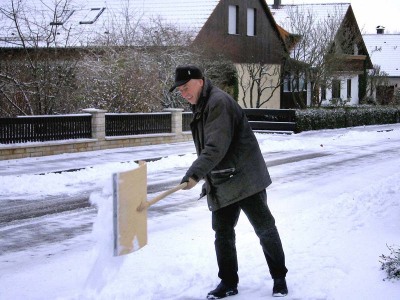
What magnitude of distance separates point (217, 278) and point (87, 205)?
5.23 metres

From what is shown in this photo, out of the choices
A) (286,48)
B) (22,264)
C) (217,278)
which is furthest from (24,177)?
(286,48)

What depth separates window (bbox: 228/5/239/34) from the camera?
119ft

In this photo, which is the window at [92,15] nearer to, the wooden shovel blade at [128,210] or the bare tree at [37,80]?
the bare tree at [37,80]

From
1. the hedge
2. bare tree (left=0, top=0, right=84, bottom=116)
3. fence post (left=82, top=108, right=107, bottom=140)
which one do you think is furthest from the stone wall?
the hedge

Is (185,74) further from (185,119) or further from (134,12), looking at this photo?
(134,12)

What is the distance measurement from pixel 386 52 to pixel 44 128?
52.7 m

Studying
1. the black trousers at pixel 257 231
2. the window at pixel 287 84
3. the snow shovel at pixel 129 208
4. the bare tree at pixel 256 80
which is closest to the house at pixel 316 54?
the window at pixel 287 84

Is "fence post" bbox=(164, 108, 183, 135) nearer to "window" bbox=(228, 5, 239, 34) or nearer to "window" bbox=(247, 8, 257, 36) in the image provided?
"window" bbox=(228, 5, 239, 34)

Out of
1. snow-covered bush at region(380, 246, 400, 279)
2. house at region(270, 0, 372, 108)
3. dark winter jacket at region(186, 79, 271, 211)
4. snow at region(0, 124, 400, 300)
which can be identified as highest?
house at region(270, 0, 372, 108)

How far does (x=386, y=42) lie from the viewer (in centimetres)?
6588

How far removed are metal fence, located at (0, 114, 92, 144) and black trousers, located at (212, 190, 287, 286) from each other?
12.4m

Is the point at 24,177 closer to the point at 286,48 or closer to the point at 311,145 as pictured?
the point at 311,145

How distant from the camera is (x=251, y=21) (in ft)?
125

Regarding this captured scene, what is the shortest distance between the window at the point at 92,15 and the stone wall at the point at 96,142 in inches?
521
